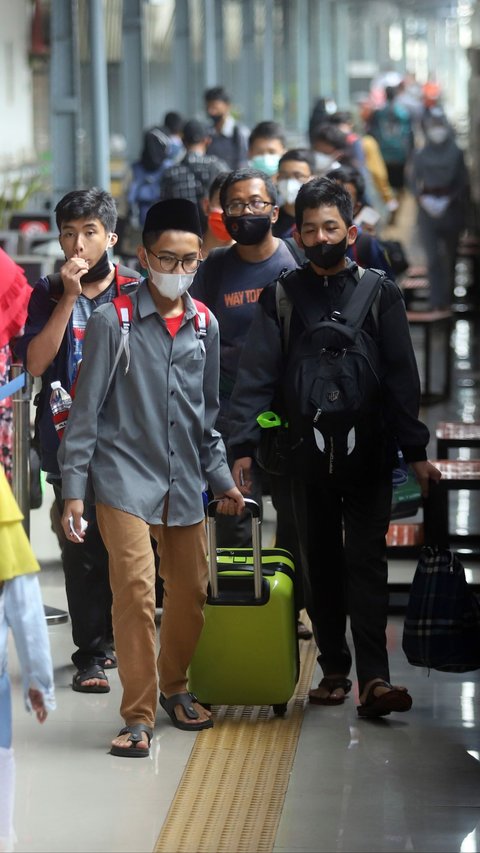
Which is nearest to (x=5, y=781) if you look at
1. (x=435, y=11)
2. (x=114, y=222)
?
(x=114, y=222)

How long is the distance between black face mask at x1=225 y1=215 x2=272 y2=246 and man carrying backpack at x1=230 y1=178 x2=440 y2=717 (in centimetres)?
70

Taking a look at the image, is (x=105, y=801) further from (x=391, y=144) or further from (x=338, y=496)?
(x=391, y=144)

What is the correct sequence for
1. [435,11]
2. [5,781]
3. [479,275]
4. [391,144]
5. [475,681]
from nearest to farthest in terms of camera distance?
[5,781] < [475,681] < [479,275] < [391,144] < [435,11]

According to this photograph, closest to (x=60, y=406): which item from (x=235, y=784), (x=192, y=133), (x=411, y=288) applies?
(x=235, y=784)

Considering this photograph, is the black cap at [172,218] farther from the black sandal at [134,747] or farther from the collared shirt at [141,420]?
the black sandal at [134,747]

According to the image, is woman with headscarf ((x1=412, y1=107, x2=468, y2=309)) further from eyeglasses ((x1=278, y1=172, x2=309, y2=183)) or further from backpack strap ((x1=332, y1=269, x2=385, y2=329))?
backpack strap ((x1=332, y1=269, x2=385, y2=329))

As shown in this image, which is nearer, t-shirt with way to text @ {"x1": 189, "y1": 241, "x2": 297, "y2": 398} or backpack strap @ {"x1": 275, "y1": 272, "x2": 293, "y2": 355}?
backpack strap @ {"x1": 275, "y1": 272, "x2": 293, "y2": 355}

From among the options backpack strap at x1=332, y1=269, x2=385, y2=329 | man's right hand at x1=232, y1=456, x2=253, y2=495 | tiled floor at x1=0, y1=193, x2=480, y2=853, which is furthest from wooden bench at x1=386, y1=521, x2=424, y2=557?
backpack strap at x1=332, y1=269, x2=385, y2=329

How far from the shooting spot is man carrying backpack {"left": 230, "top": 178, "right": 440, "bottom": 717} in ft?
17.8

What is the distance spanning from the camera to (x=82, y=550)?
598cm

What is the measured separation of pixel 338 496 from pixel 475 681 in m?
1.00

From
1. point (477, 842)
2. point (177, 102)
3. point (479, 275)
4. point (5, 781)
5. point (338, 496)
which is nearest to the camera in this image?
point (5, 781)

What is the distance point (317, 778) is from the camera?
16.5 feet

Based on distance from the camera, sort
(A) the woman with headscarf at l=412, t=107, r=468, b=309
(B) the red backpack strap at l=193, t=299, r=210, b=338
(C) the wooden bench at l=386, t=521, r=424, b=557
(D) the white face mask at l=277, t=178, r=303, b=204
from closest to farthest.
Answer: (B) the red backpack strap at l=193, t=299, r=210, b=338
(C) the wooden bench at l=386, t=521, r=424, b=557
(D) the white face mask at l=277, t=178, r=303, b=204
(A) the woman with headscarf at l=412, t=107, r=468, b=309
